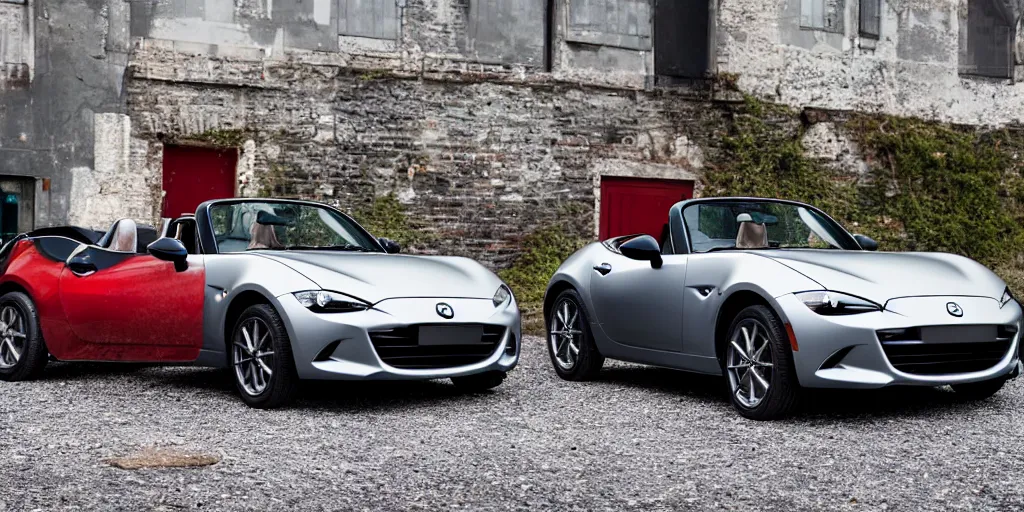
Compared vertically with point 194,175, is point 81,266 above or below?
below

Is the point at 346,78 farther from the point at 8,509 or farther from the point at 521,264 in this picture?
the point at 8,509

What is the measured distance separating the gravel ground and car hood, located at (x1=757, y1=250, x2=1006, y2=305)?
0.72m

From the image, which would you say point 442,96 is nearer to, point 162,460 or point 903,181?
point 903,181

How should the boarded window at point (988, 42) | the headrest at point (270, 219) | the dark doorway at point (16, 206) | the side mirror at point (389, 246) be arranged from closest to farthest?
the headrest at point (270, 219) < the side mirror at point (389, 246) < the dark doorway at point (16, 206) < the boarded window at point (988, 42)

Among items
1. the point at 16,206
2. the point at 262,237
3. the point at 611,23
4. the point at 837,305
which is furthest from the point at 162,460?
the point at 611,23

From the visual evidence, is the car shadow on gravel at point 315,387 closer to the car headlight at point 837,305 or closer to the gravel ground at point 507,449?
the gravel ground at point 507,449

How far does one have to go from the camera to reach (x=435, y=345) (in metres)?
6.36

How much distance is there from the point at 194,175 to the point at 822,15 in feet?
33.7

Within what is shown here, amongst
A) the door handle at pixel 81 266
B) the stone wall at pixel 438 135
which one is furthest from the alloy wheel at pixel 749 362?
the stone wall at pixel 438 135

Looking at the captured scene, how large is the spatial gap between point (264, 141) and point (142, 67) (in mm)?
1852

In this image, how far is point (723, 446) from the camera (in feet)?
17.6

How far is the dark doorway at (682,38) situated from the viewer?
56.4 ft

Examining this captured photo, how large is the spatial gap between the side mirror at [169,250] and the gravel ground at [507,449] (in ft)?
2.95

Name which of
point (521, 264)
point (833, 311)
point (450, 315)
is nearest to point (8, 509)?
point (450, 315)
